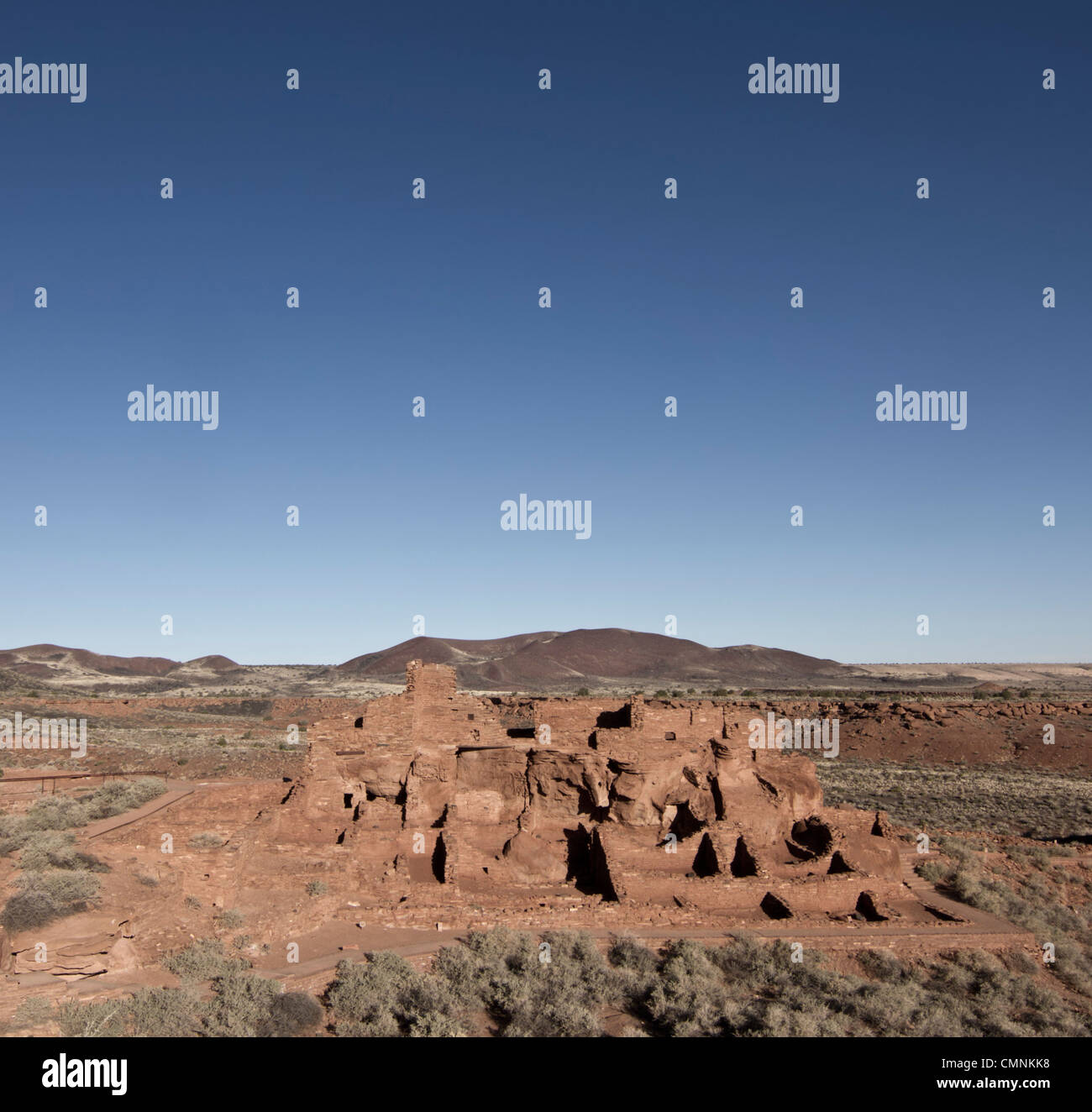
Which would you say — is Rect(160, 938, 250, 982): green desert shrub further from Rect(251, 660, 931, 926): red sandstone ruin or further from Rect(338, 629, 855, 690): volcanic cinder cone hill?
Rect(338, 629, 855, 690): volcanic cinder cone hill

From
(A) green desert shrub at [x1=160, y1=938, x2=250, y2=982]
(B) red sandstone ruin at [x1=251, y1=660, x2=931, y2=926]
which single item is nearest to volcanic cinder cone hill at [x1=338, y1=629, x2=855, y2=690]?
(B) red sandstone ruin at [x1=251, y1=660, x2=931, y2=926]

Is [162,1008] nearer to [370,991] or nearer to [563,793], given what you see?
[370,991]

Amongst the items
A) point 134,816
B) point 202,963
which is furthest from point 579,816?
point 134,816

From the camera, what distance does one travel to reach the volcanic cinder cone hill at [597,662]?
116250 mm

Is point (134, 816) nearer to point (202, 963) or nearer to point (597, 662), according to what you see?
point (202, 963)

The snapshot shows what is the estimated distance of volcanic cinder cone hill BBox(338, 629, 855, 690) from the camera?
381ft

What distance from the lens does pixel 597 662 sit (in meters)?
136

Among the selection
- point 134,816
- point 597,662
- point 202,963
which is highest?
point 202,963

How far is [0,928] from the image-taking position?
35.2 ft

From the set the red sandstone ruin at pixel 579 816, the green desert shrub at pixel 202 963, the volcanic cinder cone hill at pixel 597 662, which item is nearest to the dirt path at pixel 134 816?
the red sandstone ruin at pixel 579 816

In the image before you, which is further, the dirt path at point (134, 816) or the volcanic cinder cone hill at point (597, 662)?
the volcanic cinder cone hill at point (597, 662)

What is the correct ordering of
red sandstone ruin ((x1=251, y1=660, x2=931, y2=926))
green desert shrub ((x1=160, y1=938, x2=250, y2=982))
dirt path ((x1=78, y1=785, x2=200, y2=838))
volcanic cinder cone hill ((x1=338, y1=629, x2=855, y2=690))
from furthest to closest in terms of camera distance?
volcanic cinder cone hill ((x1=338, y1=629, x2=855, y2=690)) → dirt path ((x1=78, y1=785, x2=200, y2=838)) → red sandstone ruin ((x1=251, y1=660, x2=931, y2=926)) → green desert shrub ((x1=160, y1=938, x2=250, y2=982))

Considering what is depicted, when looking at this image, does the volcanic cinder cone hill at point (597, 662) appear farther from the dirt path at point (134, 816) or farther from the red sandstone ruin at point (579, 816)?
the red sandstone ruin at point (579, 816)
